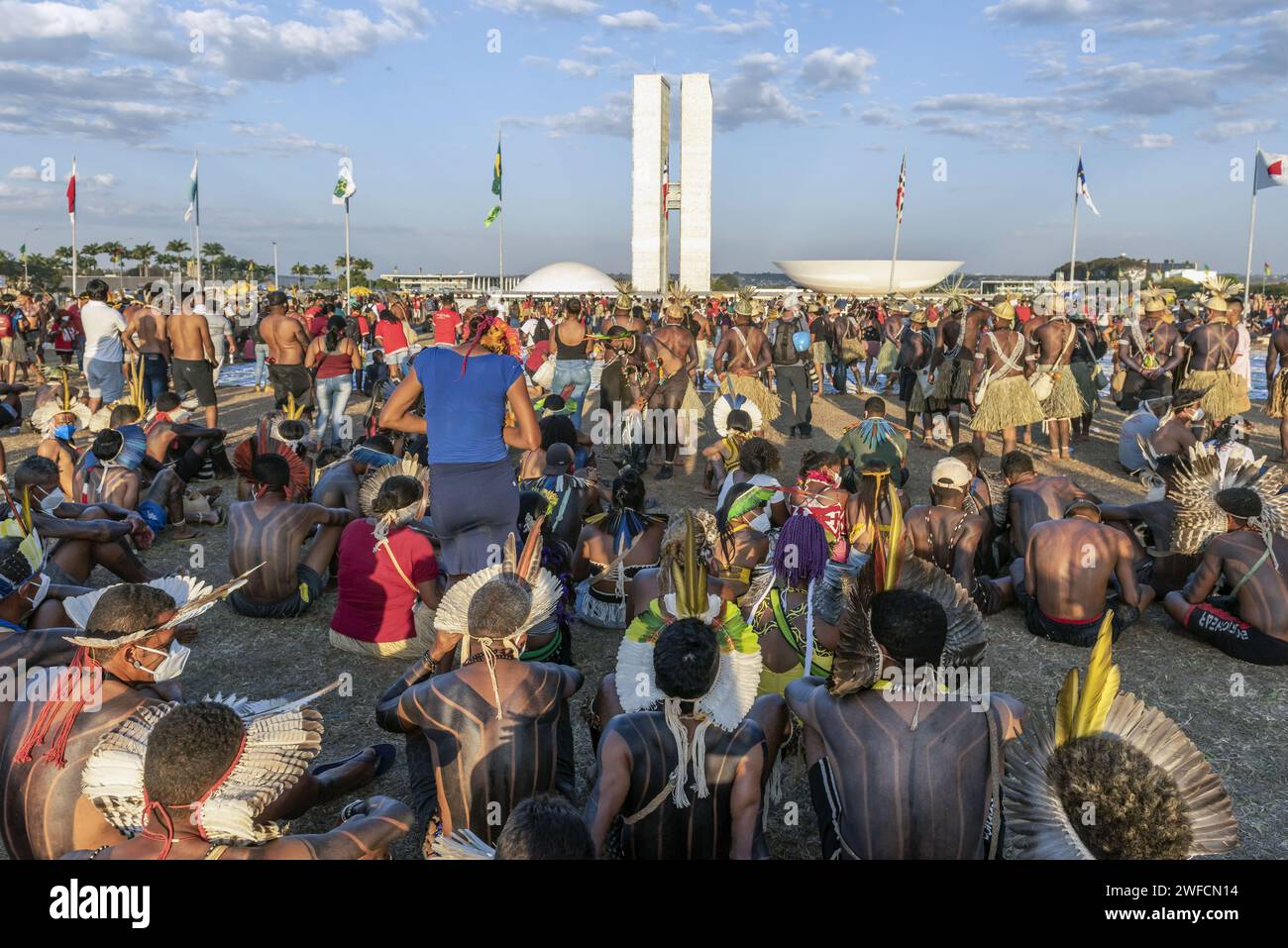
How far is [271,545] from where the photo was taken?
18.5 feet

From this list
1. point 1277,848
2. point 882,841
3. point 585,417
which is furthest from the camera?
point 585,417

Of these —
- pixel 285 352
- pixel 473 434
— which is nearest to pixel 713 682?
pixel 473 434

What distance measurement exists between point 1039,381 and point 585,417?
625cm

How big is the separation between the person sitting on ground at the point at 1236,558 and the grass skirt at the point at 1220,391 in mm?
6263

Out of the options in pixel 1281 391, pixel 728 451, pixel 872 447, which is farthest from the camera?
pixel 1281 391

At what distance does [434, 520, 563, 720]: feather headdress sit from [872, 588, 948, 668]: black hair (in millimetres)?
1171

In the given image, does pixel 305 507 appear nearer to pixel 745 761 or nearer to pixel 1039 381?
pixel 745 761

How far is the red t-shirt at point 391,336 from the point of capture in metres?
13.6

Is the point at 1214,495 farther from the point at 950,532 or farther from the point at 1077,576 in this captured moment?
the point at 950,532

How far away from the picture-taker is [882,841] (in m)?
2.55

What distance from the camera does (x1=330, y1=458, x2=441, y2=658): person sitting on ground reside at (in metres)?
5.02

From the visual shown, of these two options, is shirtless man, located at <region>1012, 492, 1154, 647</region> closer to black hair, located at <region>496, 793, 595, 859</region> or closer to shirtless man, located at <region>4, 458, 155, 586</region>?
black hair, located at <region>496, 793, 595, 859</region>

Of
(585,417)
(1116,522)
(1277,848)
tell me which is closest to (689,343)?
(585,417)

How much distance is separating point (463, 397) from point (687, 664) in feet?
7.59
